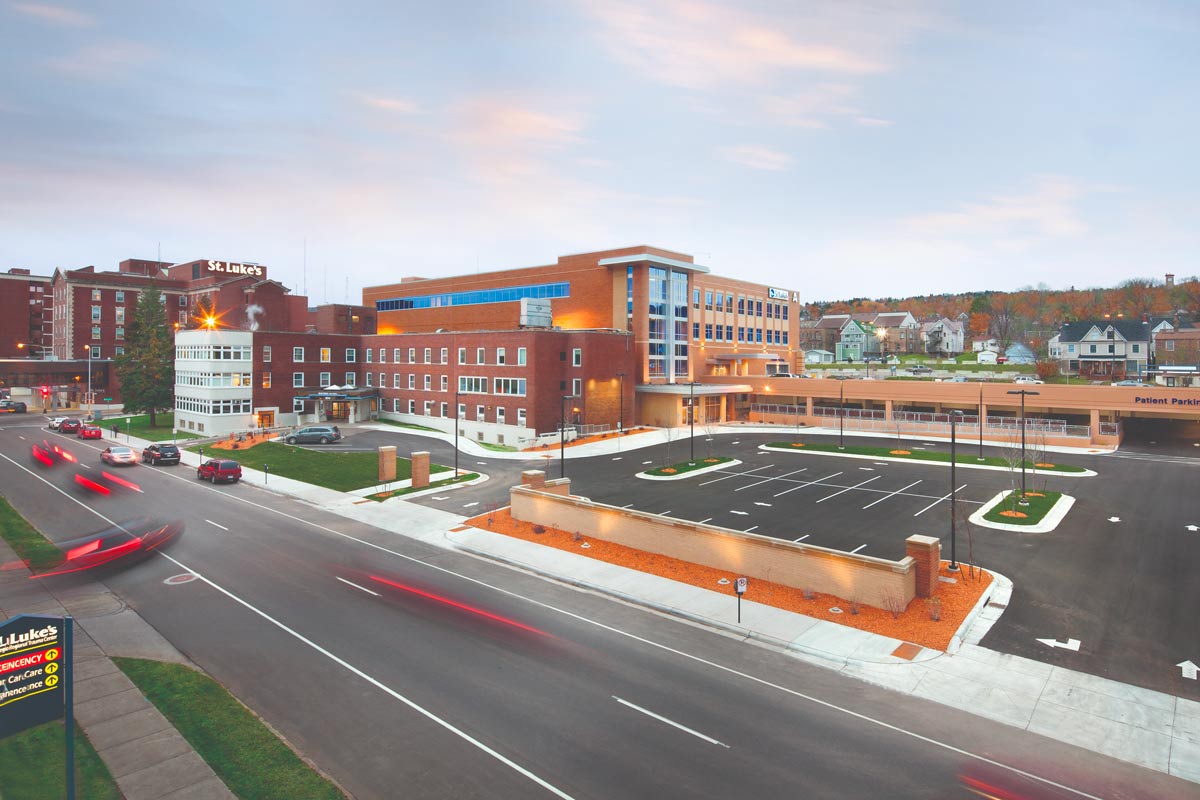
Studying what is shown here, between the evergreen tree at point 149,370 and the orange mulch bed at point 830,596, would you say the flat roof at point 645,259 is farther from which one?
the evergreen tree at point 149,370

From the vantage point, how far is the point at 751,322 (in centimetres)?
8350

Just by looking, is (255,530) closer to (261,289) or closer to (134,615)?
(134,615)

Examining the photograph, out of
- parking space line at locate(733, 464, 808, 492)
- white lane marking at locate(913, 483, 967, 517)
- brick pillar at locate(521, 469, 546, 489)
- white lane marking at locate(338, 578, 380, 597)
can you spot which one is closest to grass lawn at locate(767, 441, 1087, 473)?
white lane marking at locate(913, 483, 967, 517)

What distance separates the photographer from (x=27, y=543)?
26109 millimetres

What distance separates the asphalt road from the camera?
38.4 ft

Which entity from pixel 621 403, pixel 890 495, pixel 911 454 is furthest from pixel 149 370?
pixel 911 454

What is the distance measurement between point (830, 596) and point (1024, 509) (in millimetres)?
17223

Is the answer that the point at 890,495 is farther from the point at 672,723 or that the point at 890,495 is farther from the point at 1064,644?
the point at 672,723

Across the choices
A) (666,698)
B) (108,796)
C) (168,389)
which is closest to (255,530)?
(108,796)

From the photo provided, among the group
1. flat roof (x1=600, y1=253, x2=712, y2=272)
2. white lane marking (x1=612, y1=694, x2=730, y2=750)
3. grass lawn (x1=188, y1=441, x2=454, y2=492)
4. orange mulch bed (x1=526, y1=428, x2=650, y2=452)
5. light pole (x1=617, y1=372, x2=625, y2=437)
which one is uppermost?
flat roof (x1=600, y1=253, x2=712, y2=272)

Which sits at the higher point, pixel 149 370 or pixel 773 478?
pixel 149 370

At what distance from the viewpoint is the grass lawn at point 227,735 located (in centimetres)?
1107

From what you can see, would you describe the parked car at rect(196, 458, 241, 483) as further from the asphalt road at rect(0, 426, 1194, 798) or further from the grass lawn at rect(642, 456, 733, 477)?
the grass lawn at rect(642, 456, 733, 477)

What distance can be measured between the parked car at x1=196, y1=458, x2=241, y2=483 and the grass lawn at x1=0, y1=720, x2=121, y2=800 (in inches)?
1196
